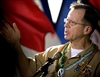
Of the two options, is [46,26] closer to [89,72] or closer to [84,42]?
[84,42]

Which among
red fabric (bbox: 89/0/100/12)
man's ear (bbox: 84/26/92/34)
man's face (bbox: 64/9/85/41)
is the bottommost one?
red fabric (bbox: 89/0/100/12)

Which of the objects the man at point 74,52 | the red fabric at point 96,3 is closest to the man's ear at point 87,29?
the man at point 74,52

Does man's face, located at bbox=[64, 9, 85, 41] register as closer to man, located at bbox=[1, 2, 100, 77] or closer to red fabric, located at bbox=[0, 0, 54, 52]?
man, located at bbox=[1, 2, 100, 77]

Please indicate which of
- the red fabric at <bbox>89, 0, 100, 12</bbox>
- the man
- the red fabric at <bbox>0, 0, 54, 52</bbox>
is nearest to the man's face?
the man

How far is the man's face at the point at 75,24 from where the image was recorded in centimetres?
162

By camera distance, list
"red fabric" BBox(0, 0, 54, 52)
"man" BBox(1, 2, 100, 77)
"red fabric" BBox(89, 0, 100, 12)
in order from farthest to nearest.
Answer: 1. "red fabric" BBox(0, 0, 54, 52)
2. "red fabric" BBox(89, 0, 100, 12)
3. "man" BBox(1, 2, 100, 77)

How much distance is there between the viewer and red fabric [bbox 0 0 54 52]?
108 inches

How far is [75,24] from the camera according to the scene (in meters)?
1.65

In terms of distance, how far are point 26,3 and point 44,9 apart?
26 centimetres

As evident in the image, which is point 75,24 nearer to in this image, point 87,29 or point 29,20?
point 87,29

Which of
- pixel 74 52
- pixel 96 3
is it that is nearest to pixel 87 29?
pixel 74 52

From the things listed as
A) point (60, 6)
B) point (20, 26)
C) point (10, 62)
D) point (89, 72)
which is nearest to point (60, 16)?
point (60, 6)

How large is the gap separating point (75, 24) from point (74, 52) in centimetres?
21

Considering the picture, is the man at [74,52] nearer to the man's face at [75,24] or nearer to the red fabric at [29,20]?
the man's face at [75,24]
